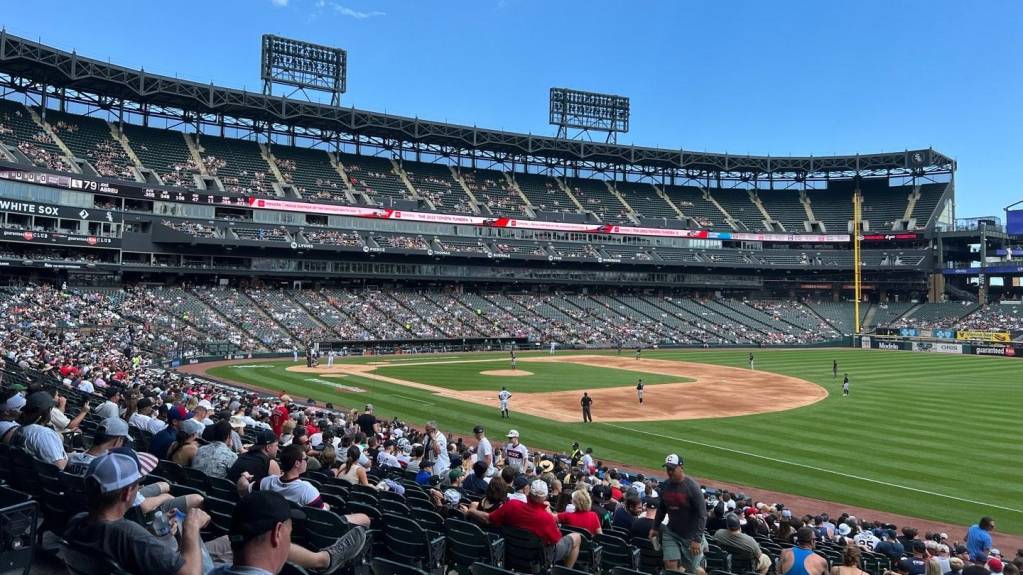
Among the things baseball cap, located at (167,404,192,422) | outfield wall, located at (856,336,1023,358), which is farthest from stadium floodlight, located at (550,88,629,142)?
baseball cap, located at (167,404,192,422)

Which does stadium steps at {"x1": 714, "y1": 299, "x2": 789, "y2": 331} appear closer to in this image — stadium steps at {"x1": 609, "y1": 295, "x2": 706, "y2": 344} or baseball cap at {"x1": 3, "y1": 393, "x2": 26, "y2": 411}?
stadium steps at {"x1": 609, "y1": 295, "x2": 706, "y2": 344}

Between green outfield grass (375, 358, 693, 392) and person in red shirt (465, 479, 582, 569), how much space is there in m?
32.6

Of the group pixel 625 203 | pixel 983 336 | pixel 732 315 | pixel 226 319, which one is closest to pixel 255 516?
pixel 226 319

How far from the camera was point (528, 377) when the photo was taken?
155ft

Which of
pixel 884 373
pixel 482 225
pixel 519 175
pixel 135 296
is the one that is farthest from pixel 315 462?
pixel 519 175

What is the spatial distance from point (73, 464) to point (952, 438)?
3076cm

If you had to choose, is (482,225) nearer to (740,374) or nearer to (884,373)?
(740,374)

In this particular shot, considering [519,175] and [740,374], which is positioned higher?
[519,175]

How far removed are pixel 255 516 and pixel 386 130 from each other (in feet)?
281

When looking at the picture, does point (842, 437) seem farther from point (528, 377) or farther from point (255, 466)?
point (255, 466)

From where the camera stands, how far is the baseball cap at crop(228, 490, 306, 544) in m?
3.38

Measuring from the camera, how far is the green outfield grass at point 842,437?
20812mm

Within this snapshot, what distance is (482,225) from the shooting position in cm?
8562

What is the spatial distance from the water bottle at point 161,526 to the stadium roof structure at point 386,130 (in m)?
70.8
